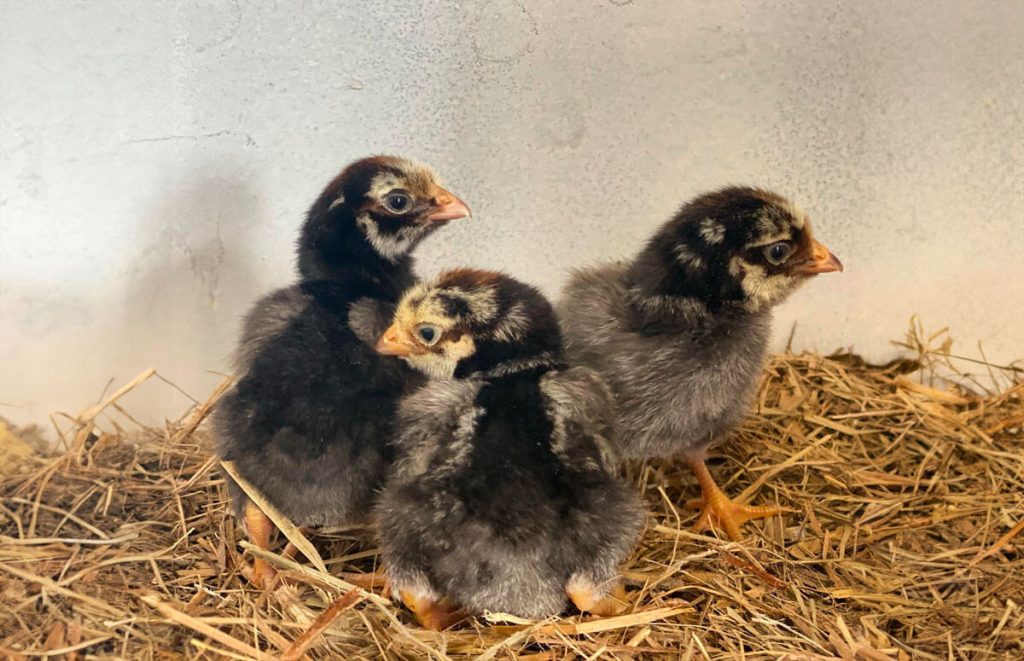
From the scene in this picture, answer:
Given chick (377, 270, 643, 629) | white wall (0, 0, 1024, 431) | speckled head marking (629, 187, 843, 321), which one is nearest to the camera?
chick (377, 270, 643, 629)

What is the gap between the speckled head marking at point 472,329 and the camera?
5.46 feet

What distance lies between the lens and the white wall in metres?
2.18

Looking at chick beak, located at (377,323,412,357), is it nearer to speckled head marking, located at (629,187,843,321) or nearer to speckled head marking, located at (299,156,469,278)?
speckled head marking, located at (299,156,469,278)

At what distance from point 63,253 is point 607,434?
5.32 ft

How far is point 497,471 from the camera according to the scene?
150cm

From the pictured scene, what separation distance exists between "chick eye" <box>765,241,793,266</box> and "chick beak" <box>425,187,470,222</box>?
707mm

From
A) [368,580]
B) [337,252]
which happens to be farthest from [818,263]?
[368,580]

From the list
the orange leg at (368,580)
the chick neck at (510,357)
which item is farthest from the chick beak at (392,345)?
the orange leg at (368,580)

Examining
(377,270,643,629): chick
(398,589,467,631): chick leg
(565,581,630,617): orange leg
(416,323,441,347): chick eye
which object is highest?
(416,323,441,347): chick eye

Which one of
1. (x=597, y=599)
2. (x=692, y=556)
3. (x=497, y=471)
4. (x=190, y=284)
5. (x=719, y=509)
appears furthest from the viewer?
(x=190, y=284)

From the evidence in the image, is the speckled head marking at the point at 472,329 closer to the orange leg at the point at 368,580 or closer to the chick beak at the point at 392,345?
the chick beak at the point at 392,345

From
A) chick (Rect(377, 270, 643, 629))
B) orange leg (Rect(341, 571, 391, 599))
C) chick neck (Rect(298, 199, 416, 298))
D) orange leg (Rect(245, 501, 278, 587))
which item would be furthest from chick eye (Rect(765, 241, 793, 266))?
orange leg (Rect(245, 501, 278, 587))

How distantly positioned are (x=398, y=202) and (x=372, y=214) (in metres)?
0.07

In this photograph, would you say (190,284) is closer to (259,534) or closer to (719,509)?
(259,534)
